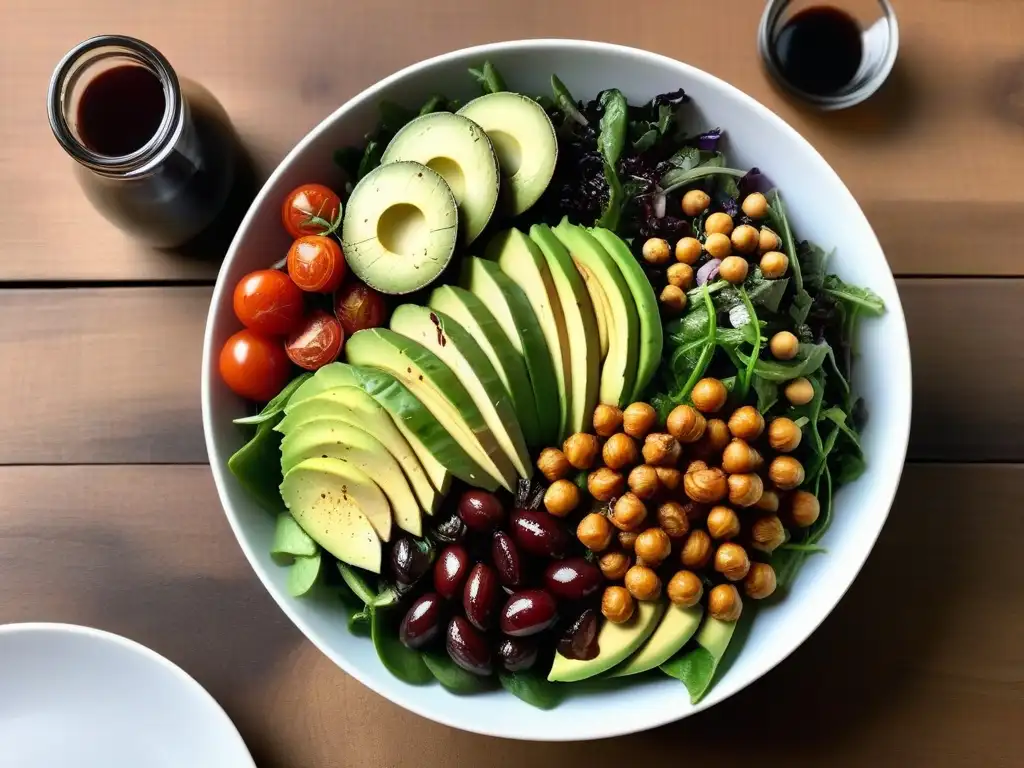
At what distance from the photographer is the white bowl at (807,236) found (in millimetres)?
1222

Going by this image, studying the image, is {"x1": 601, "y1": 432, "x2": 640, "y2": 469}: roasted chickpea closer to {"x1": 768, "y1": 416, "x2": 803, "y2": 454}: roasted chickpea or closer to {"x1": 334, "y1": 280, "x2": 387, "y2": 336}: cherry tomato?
{"x1": 768, "y1": 416, "x2": 803, "y2": 454}: roasted chickpea

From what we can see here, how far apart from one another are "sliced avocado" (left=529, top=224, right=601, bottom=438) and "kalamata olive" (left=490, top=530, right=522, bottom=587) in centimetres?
19

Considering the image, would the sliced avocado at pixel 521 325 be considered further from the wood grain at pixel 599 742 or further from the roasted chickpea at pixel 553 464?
the wood grain at pixel 599 742

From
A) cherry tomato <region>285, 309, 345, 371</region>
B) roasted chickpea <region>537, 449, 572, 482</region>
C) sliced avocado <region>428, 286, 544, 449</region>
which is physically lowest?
cherry tomato <region>285, 309, 345, 371</region>

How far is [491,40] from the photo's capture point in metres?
1.52

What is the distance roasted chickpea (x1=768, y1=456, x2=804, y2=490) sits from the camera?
124 centimetres

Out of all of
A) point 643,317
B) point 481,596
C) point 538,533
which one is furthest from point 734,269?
point 481,596

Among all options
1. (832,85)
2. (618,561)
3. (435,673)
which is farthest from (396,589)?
(832,85)

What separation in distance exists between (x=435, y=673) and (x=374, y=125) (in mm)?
797

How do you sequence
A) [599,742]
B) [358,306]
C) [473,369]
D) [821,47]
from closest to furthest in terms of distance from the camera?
[473,369], [358,306], [599,742], [821,47]

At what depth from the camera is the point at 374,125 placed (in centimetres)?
133

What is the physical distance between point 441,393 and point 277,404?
269mm

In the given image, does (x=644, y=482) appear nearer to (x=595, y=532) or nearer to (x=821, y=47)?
(x=595, y=532)

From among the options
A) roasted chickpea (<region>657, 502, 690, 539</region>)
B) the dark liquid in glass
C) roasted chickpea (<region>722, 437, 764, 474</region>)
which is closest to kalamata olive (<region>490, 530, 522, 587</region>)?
roasted chickpea (<region>657, 502, 690, 539</region>)
